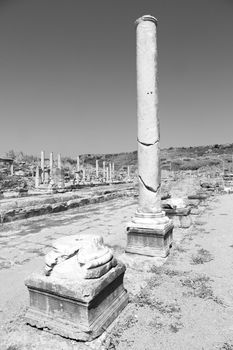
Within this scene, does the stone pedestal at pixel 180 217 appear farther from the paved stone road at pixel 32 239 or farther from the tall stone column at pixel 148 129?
the tall stone column at pixel 148 129

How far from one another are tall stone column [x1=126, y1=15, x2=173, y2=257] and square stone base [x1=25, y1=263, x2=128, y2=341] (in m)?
2.44

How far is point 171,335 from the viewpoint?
101 inches

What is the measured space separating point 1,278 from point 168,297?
255 centimetres

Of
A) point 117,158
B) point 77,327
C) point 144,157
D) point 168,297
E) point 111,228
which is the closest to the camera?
point 77,327

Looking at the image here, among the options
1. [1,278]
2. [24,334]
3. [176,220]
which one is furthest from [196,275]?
[176,220]

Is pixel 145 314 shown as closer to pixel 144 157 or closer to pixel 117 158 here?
pixel 144 157

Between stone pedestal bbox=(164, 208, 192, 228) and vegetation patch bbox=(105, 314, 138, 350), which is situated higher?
stone pedestal bbox=(164, 208, 192, 228)

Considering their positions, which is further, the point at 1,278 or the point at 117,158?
the point at 117,158

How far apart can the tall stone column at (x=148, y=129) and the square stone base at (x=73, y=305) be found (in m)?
2.44

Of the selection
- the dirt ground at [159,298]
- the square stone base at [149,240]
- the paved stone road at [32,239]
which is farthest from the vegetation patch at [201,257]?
the paved stone road at [32,239]

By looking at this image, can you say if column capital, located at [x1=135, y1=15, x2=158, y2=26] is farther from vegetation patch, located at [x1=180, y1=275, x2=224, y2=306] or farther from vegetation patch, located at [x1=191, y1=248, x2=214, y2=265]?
vegetation patch, located at [x1=180, y1=275, x2=224, y2=306]

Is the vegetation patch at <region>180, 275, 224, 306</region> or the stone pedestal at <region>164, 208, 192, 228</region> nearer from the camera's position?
the vegetation patch at <region>180, 275, 224, 306</region>

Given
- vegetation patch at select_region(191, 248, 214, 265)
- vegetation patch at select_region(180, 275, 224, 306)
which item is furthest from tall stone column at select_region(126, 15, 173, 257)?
vegetation patch at select_region(180, 275, 224, 306)

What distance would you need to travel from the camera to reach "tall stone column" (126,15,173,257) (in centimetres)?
526
